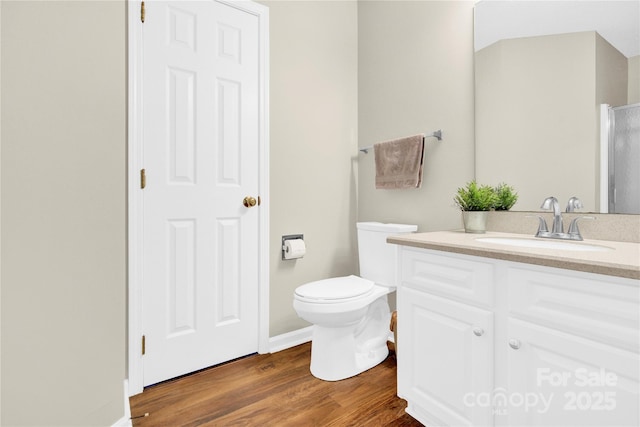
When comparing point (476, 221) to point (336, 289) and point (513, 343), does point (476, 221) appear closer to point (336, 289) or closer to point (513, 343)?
point (513, 343)

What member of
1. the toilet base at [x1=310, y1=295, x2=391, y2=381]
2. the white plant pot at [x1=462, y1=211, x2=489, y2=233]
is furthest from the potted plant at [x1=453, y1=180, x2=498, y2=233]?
the toilet base at [x1=310, y1=295, x2=391, y2=381]

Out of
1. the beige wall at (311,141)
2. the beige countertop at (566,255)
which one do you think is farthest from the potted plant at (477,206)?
the beige wall at (311,141)

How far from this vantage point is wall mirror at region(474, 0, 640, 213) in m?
1.35

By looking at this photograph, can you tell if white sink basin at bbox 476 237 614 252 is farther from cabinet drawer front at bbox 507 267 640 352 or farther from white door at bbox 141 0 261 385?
white door at bbox 141 0 261 385

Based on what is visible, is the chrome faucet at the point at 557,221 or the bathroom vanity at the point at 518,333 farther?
the chrome faucet at the point at 557,221

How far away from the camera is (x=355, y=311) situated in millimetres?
1719

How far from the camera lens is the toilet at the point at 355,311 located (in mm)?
1691

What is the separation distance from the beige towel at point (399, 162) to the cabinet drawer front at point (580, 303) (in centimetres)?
105

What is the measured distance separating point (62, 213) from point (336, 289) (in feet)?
4.17

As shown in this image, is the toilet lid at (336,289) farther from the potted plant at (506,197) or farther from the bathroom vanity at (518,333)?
the potted plant at (506,197)

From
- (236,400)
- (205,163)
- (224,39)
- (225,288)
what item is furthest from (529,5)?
(236,400)

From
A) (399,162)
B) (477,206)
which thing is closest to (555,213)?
(477,206)

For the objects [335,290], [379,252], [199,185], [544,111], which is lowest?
[335,290]

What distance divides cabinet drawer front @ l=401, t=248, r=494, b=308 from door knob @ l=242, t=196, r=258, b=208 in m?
1.00
